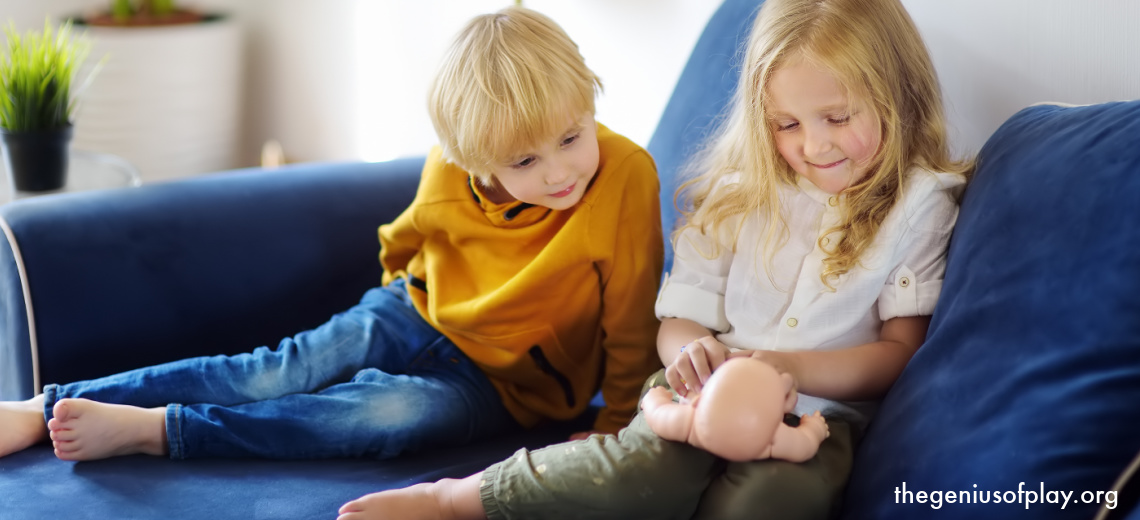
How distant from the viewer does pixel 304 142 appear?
9.89ft

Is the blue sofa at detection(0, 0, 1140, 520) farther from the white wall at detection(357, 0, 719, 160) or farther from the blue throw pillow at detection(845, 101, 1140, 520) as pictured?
the white wall at detection(357, 0, 719, 160)

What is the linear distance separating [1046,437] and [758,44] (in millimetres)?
508

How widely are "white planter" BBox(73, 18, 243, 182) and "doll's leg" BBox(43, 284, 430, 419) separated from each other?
1699mm

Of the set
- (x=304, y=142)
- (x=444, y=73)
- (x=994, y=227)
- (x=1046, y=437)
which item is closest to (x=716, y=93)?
(x=444, y=73)

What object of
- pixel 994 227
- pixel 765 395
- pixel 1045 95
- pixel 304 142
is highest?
pixel 1045 95

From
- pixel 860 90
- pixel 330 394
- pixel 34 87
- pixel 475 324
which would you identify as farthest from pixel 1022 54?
pixel 34 87

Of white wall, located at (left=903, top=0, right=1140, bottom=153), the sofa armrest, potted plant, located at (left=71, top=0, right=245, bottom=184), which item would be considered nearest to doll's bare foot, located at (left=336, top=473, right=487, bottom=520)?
the sofa armrest

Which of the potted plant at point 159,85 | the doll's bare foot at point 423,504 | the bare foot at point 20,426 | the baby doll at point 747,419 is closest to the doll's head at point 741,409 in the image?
the baby doll at point 747,419

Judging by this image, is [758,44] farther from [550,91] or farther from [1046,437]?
[1046,437]

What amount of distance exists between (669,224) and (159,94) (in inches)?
78.5

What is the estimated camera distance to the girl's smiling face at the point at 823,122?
1.00 m

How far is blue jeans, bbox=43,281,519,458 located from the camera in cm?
119

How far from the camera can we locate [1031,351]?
31.1 inches

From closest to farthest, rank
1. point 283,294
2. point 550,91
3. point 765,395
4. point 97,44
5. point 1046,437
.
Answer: point 1046,437
point 765,395
point 550,91
point 283,294
point 97,44
